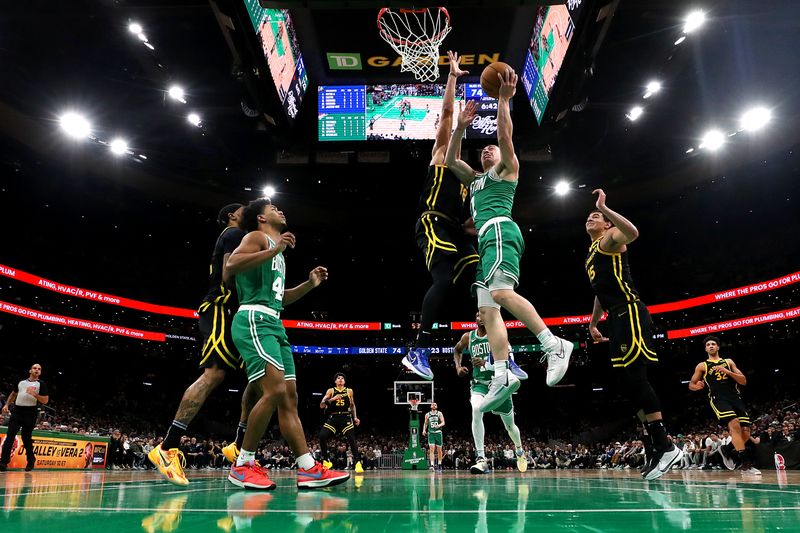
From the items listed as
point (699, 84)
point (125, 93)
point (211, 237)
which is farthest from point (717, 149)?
point (211, 237)

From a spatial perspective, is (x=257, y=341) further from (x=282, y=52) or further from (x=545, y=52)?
(x=545, y=52)

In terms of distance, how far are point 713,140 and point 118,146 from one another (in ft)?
68.0

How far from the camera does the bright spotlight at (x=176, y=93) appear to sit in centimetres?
1436

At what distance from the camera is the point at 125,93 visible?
15.7 metres

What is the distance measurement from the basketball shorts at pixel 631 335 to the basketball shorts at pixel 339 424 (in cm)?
618

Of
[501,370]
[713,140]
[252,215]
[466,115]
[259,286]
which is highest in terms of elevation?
[713,140]

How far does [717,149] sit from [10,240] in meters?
26.9

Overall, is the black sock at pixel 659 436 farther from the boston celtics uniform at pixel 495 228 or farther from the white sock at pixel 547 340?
the boston celtics uniform at pixel 495 228

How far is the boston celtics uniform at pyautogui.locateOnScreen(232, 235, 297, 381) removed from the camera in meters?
3.86

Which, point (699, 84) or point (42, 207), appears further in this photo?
point (42, 207)

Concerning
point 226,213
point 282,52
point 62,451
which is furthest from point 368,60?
point 62,451

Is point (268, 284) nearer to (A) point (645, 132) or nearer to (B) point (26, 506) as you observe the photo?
(B) point (26, 506)

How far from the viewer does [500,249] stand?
13.8ft

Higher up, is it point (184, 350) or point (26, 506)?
point (184, 350)
